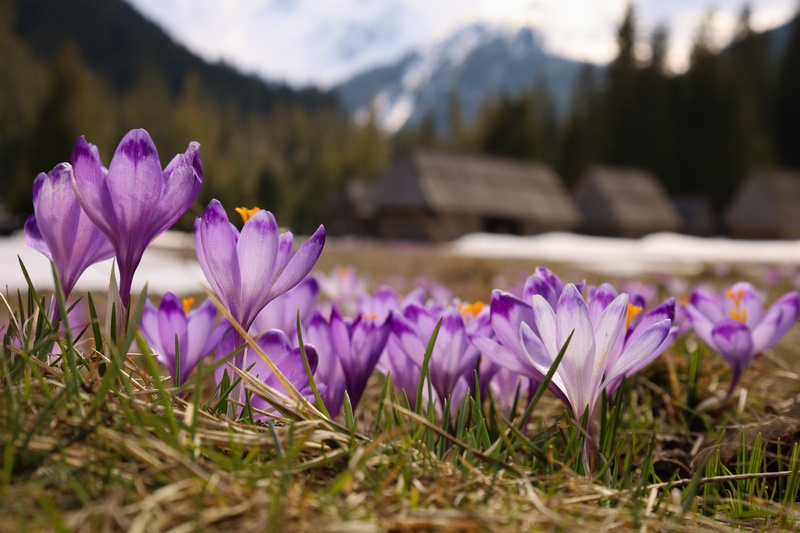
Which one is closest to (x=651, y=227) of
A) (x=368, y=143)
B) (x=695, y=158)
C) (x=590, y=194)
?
(x=590, y=194)

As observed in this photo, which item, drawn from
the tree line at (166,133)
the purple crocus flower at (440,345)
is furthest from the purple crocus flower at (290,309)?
the tree line at (166,133)

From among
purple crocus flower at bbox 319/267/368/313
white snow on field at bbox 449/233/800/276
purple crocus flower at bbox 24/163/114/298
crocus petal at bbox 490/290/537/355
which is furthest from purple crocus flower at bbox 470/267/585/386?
white snow on field at bbox 449/233/800/276

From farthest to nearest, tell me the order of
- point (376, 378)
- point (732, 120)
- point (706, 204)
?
point (732, 120)
point (706, 204)
point (376, 378)

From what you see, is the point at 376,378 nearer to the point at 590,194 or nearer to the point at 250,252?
the point at 250,252

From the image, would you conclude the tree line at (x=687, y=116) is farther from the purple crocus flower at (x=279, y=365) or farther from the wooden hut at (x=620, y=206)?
the purple crocus flower at (x=279, y=365)

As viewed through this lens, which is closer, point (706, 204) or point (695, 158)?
point (706, 204)

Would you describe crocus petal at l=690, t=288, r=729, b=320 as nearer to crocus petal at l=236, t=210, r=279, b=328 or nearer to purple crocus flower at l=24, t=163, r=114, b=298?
crocus petal at l=236, t=210, r=279, b=328

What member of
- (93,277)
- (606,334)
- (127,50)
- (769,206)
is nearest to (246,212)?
(606,334)
